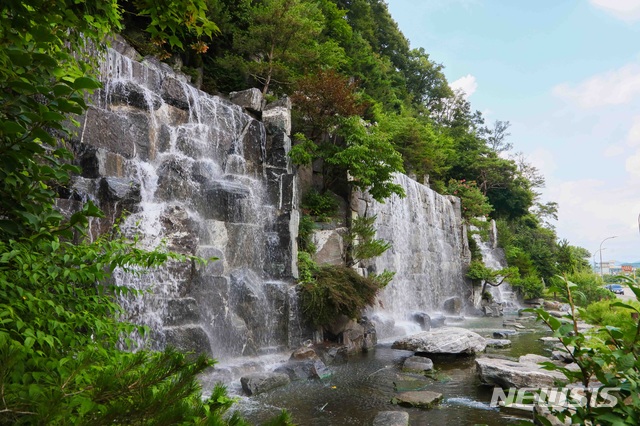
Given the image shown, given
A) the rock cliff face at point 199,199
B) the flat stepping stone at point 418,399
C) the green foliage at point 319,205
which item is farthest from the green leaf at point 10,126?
the green foliage at point 319,205

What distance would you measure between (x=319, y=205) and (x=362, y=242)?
1796 millimetres

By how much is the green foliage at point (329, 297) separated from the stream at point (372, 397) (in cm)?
116

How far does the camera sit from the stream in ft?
19.1

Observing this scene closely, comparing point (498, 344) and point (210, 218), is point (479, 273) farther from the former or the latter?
point (210, 218)

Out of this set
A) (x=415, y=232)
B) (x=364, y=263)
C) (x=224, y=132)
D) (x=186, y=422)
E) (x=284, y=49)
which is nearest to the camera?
(x=186, y=422)

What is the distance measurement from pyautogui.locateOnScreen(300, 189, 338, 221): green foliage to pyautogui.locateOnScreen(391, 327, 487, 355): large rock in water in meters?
4.43

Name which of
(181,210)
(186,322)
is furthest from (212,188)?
(186,322)

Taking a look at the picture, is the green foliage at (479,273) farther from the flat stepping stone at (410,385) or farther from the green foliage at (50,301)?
the green foliage at (50,301)

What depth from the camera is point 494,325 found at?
16578 mm

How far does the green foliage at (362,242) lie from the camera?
12383 millimetres

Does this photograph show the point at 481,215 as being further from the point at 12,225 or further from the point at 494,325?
the point at 12,225

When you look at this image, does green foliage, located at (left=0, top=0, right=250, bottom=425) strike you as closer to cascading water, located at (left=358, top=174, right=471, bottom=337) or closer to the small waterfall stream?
the small waterfall stream

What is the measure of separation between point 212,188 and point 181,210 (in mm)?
1093

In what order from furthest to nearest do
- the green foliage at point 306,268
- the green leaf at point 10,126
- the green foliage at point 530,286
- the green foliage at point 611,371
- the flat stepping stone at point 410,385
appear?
the green foliage at point 530,286
the green foliage at point 306,268
the flat stepping stone at point 410,385
the green leaf at point 10,126
the green foliage at point 611,371
